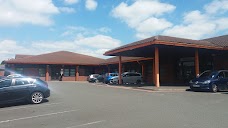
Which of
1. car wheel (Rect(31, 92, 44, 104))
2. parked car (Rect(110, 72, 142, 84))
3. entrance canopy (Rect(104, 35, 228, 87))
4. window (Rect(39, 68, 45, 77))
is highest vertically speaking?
entrance canopy (Rect(104, 35, 228, 87))

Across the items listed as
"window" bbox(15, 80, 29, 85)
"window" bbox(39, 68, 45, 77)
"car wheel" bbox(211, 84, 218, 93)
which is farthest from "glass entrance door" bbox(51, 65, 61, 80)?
"window" bbox(15, 80, 29, 85)

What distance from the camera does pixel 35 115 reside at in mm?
9531

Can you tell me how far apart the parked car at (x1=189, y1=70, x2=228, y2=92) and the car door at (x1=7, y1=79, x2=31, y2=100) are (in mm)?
11178

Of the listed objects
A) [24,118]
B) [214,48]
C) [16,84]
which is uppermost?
[214,48]

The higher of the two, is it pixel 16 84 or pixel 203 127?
pixel 16 84

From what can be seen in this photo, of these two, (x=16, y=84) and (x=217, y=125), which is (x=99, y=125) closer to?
(x=217, y=125)

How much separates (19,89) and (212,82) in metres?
12.2

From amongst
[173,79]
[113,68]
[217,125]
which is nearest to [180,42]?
[173,79]

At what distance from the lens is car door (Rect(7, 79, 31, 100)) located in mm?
12219

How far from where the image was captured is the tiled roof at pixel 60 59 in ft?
137

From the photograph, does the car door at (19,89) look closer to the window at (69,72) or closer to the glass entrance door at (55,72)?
the glass entrance door at (55,72)

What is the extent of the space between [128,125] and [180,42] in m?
15.0

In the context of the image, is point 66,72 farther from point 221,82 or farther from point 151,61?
point 221,82

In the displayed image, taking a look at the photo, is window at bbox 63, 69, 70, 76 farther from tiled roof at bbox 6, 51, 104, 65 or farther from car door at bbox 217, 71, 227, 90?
car door at bbox 217, 71, 227, 90
